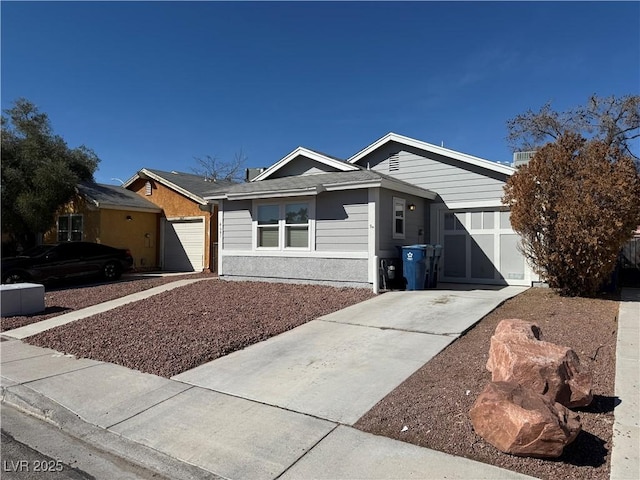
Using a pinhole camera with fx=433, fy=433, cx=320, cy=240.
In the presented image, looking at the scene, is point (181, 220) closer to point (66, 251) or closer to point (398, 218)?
point (66, 251)

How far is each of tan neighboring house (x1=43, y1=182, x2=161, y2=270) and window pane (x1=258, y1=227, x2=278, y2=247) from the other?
828cm

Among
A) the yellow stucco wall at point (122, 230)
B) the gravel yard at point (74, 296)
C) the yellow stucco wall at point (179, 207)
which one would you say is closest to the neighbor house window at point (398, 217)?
the gravel yard at point (74, 296)

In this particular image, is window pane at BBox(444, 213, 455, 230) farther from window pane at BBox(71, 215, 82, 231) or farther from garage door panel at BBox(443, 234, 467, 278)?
window pane at BBox(71, 215, 82, 231)

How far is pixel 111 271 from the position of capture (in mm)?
15219

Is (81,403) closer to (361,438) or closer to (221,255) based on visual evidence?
(361,438)

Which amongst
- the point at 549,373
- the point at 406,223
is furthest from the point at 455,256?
the point at 549,373

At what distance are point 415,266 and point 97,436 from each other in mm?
8203

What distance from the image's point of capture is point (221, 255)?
45.0 ft

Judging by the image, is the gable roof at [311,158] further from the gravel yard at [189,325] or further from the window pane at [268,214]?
the gravel yard at [189,325]

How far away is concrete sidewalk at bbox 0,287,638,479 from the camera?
3.38 metres

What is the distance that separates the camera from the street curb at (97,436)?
133 inches

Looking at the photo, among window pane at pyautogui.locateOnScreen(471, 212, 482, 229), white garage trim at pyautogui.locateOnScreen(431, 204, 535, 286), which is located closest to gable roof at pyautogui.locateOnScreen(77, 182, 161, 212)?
white garage trim at pyautogui.locateOnScreen(431, 204, 535, 286)

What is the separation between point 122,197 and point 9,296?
10479 mm

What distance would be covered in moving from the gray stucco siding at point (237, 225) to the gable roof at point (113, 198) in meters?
6.73
